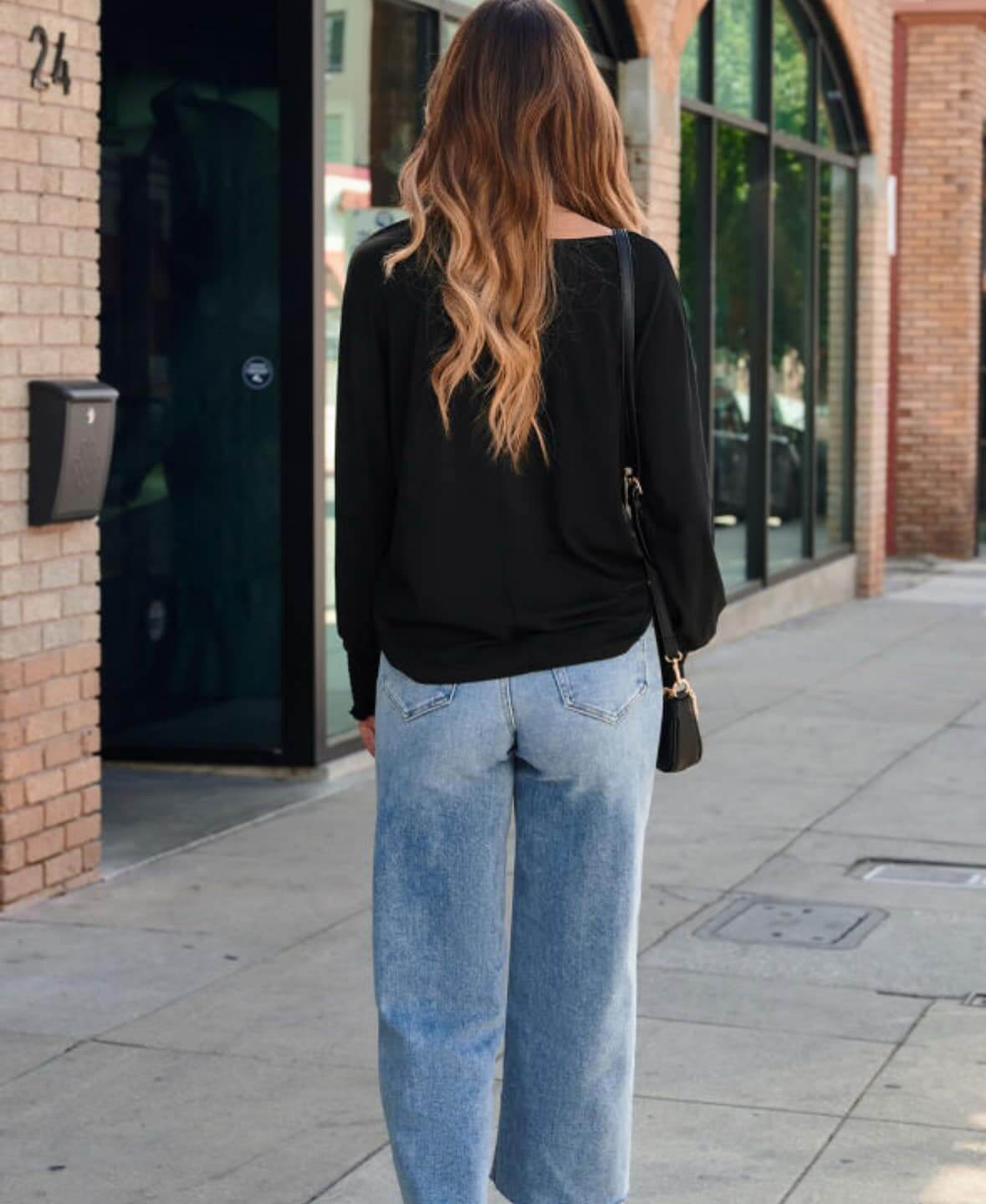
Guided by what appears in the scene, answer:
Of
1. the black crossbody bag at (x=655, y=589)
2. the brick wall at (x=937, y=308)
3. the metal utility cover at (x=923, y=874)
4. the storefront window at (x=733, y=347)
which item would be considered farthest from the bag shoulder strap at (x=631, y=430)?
the brick wall at (x=937, y=308)

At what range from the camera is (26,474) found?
6.05 m

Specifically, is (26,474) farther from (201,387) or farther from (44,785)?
(201,387)

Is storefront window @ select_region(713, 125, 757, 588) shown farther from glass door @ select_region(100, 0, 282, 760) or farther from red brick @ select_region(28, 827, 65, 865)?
red brick @ select_region(28, 827, 65, 865)

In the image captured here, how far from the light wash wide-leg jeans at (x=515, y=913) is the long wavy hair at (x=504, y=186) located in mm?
355

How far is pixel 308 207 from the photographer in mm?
7945

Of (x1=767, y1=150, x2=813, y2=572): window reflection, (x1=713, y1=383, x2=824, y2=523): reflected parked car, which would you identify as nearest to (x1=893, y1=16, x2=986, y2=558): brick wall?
(x1=767, y1=150, x2=813, y2=572): window reflection

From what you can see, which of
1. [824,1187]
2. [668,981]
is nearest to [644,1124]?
[824,1187]

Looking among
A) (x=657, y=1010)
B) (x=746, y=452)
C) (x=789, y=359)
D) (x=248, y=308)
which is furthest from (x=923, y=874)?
(x=789, y=359)

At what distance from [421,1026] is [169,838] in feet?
13.2

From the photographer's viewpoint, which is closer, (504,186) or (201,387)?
(504,186)

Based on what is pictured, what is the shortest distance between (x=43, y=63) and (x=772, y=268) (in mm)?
8180

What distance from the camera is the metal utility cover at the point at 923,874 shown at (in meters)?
6.71

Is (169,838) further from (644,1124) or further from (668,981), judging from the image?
(644,1124)

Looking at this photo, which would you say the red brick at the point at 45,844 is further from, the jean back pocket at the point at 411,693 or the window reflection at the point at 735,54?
the window reflection at the point at 735,54
